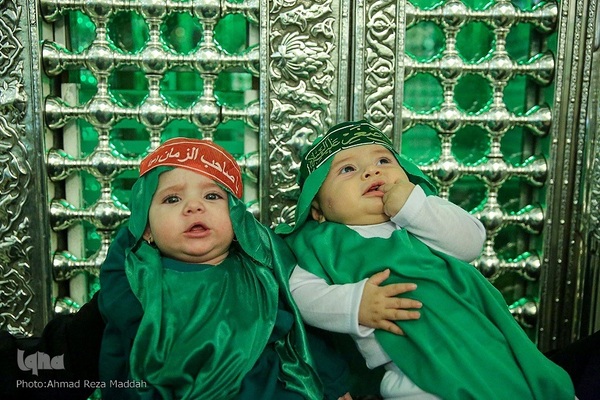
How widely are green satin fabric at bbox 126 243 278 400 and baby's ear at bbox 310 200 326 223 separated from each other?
0.75 ft

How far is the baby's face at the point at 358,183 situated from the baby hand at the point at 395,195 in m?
0.02

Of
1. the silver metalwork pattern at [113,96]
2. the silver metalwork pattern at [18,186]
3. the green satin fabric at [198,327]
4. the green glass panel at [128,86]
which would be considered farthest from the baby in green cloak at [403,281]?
the silver metalwork pattern at [18,186]

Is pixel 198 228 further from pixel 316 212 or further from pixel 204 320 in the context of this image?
pixel 316 212

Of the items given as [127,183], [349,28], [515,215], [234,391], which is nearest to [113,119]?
[127,183]

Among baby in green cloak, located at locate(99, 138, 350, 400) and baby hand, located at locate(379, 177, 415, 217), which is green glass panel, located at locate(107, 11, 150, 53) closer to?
baby in green cloak, located at locate(99, 138, 350, 400)

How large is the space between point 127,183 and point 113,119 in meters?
0.23

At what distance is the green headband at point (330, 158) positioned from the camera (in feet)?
4.38

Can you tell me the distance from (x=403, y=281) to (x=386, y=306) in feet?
0.29

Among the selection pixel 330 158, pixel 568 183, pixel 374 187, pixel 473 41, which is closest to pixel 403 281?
pixel 374 187

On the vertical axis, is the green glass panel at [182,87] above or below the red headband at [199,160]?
above

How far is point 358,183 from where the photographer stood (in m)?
1.28

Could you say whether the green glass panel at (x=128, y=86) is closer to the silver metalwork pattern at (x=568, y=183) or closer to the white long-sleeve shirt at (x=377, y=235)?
the white long-sleeve shirt at (x=377, y=235)

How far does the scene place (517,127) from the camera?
6.29 feet

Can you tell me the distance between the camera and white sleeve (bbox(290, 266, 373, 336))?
1.18 m
